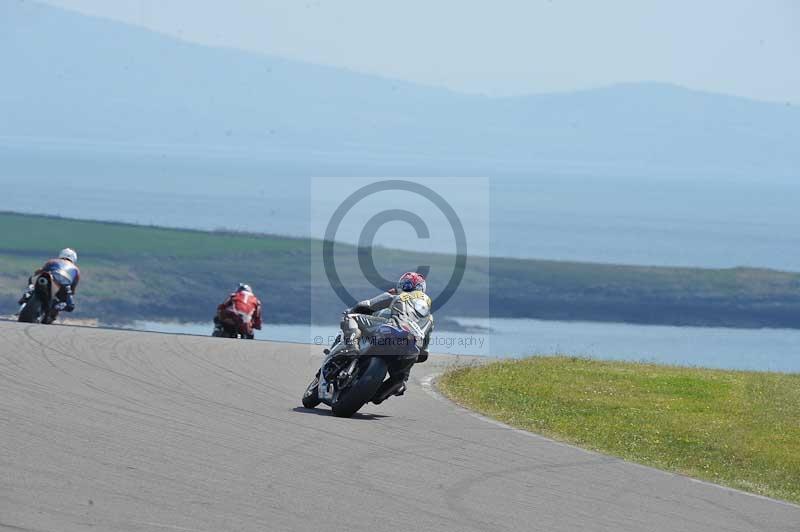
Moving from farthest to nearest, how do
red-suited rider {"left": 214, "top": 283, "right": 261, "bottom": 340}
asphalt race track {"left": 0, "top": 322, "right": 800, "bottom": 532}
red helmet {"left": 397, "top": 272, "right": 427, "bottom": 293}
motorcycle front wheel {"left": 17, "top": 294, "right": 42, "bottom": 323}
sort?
red-suited rider {"left": 214, "top": 283, "right": 261, "bottom": 340} → motorcycle front wheel {"left": 17, "top": 294, "right": 42, "bottom": 323} → red helmet {"left": 397, "top": 272, "right": 427, "bottom": 293} → asphalt race track {"left": 0, "top": 322, "right": 800, "bottom": 532}

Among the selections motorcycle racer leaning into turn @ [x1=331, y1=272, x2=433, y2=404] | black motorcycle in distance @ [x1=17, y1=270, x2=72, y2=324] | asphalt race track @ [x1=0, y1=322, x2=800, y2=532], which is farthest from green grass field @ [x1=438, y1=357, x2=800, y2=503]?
black motorcycle in distance @ [x1=17, y1=270, x2=72, y2=324]

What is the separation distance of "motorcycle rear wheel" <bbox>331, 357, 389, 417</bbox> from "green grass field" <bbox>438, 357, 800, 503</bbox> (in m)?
2.09

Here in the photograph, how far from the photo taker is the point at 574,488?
11688mm

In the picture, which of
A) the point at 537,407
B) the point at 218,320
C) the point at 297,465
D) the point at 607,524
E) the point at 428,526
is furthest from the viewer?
the point at 218,320

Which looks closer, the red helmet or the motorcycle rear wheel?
the motorcycle rear wheel

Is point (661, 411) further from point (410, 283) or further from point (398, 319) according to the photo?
point (398, 319)

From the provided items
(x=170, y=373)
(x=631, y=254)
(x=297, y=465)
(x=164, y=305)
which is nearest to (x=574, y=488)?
(x=297, y=465)

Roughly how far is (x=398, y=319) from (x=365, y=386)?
79 centimetres

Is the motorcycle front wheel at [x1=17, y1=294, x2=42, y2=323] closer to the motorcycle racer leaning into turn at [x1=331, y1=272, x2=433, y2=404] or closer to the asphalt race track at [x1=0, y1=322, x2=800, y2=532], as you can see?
the asphalt race track at [x1=0, y1=322, x2=800, y2=532]

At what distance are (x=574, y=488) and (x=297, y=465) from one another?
2.31m

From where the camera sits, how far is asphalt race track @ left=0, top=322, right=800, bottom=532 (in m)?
9.40

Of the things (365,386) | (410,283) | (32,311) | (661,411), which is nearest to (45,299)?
(32,311)

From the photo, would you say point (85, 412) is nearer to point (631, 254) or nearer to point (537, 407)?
point (537, 407)

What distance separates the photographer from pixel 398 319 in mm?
14609
